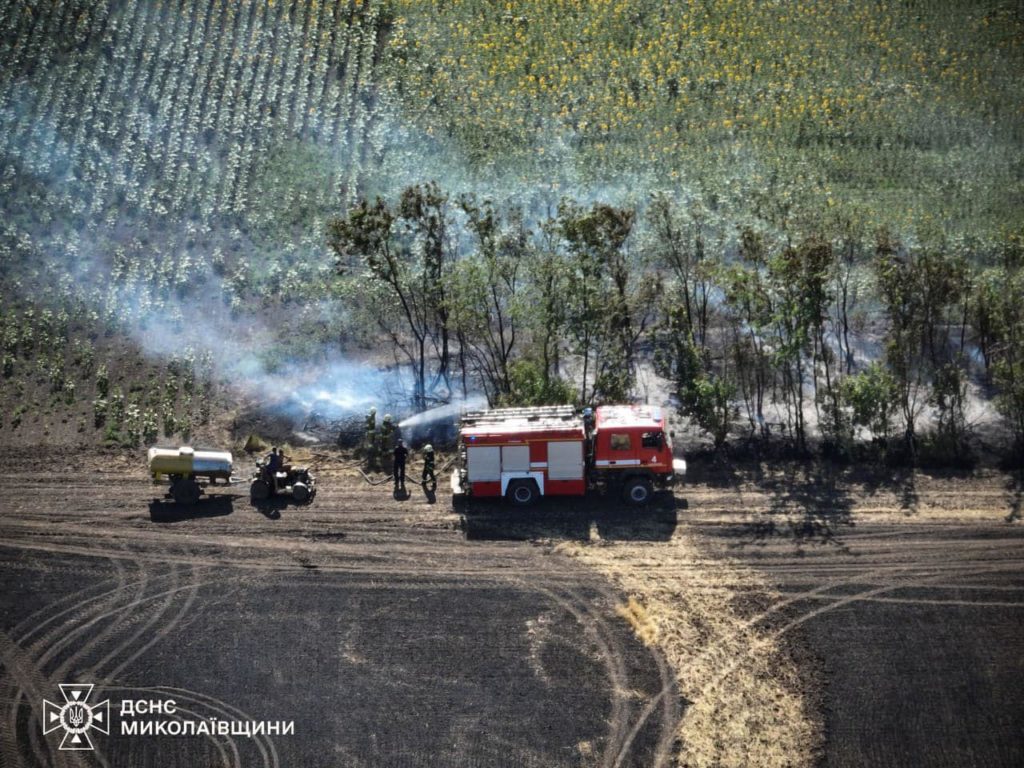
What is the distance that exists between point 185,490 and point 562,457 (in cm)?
1153

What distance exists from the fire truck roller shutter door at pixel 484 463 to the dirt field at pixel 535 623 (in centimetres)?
112

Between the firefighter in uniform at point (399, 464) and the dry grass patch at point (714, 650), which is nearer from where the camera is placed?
the dry grass patch at point (714, 650)

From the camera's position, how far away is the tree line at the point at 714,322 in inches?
1261

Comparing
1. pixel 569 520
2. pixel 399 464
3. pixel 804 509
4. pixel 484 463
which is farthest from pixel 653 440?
pixel 399 464

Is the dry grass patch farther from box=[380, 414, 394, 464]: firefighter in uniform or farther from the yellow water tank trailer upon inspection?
the yellow water tank trailer

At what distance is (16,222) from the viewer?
42.0 meters

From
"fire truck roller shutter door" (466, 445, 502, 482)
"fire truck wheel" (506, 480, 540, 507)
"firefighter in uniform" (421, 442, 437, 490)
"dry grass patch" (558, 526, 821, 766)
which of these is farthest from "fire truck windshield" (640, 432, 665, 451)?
"firefighter in uniform" (421, 442, 437, 490)

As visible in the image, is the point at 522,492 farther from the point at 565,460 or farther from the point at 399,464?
the point at 399,464

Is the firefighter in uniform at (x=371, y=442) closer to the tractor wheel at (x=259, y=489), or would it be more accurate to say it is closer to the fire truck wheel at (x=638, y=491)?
the tractor wheel at (x=259, y=489)

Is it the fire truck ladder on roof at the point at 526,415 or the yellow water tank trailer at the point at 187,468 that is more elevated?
the fire truck ladder on roof at the point at 526,415

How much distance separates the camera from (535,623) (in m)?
23.7

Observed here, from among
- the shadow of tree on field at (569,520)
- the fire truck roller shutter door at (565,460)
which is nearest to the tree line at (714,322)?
the fire truck roller shutter door at (565,460)

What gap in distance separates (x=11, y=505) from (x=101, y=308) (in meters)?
11.4

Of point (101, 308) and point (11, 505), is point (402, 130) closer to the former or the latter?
point (101, 308)
